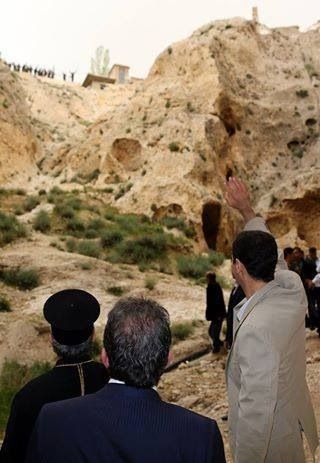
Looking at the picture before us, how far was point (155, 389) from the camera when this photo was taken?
1.58 meters

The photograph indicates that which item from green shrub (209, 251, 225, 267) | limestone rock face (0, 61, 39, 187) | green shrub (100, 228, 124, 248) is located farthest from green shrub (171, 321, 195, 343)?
limestone rock face (0, 61, 39, 187)

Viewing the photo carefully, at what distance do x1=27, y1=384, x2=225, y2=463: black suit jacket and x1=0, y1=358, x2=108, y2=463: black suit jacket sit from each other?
0.47 meters

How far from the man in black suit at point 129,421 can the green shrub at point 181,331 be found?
8.22 m

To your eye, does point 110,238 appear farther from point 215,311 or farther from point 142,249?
point 215,311

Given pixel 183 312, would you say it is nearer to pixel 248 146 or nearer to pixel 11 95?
pixel 248 146

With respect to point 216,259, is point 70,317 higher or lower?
higher

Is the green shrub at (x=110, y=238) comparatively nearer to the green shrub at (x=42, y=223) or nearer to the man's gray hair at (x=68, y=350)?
the green shrub at (x=42, y=223)

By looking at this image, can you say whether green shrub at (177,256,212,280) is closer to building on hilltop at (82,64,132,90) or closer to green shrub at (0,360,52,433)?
green shrub at (0,360,52,433)

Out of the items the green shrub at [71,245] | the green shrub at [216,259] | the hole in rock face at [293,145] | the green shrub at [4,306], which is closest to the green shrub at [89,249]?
the green shrub at [71,245]

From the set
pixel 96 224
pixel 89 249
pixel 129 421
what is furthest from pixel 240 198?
pixel 96 224

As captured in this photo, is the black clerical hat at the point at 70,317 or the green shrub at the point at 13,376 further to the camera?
the green shrub at the point at 13,376

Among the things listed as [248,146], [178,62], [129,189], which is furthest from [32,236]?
[178,62]

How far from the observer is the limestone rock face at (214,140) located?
20766 millimetres

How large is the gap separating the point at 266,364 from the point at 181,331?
25.5 ft
